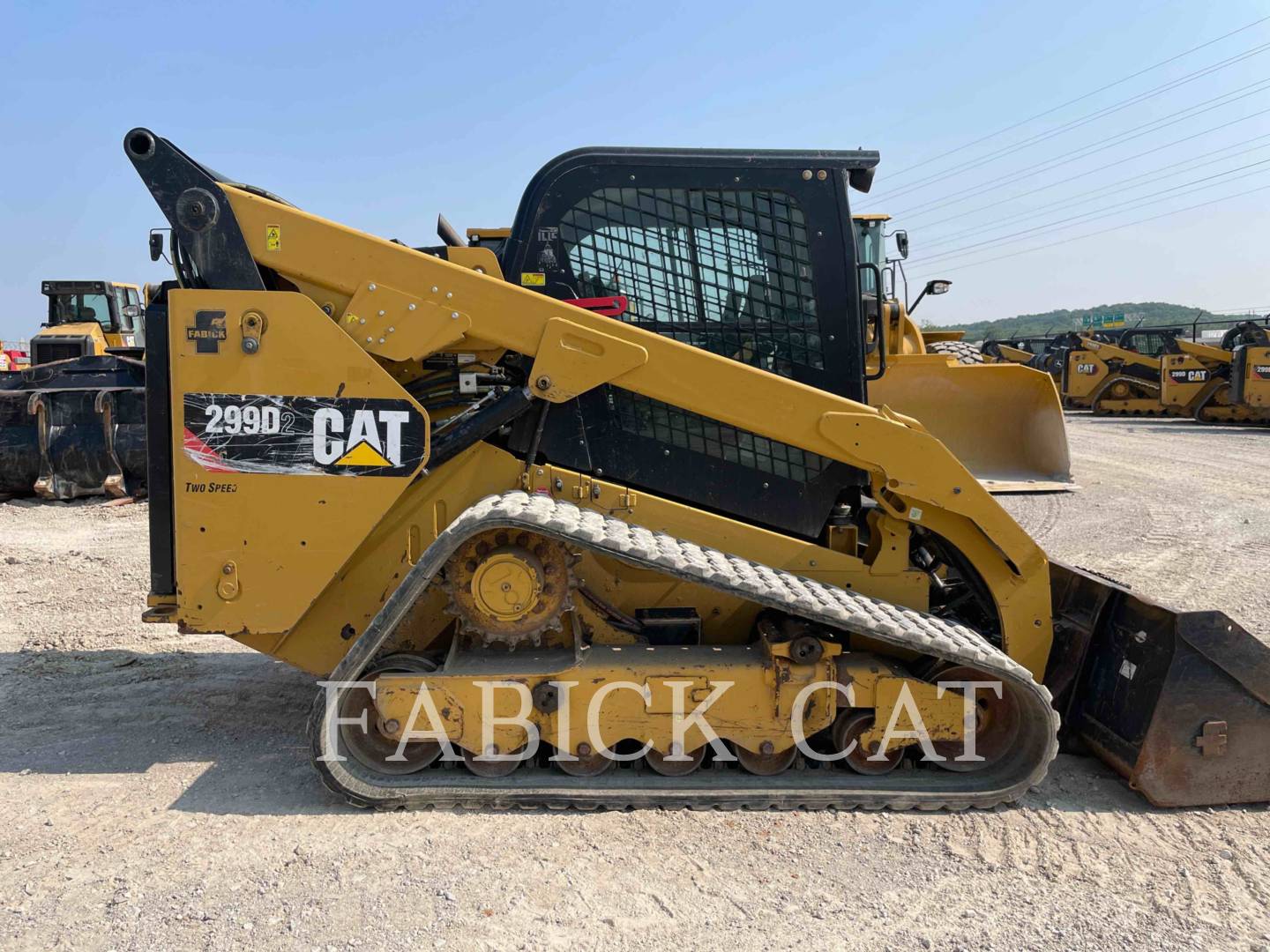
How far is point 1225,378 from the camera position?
20.8 metres

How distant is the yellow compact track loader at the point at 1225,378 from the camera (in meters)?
19.2

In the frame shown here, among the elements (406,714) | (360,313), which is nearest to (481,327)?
(360,313)

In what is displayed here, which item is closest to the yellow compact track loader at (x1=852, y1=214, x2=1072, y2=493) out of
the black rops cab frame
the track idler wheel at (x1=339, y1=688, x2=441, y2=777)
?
the black rops cab frame

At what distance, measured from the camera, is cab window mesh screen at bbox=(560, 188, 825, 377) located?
3.95 metres

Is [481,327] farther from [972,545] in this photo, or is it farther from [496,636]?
[972,545]

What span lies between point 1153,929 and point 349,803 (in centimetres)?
277

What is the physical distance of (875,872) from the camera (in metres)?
3.06

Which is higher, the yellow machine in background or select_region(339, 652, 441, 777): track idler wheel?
the yellow machine in background

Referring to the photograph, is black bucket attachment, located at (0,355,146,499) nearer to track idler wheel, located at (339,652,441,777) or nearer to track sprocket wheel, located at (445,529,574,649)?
track idler wheel, located at (339,652,441,777)

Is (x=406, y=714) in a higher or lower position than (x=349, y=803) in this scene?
higher

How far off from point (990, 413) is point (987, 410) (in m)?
0.03

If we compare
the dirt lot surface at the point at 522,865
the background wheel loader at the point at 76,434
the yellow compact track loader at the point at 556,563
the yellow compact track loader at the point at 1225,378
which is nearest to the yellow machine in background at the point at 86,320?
the background wheel loader at the point at 76,434

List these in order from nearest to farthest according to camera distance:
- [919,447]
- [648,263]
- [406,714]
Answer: [406,714], [919,447], [648,263]

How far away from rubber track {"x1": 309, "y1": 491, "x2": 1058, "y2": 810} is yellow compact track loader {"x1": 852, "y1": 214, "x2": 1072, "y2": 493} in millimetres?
3841
